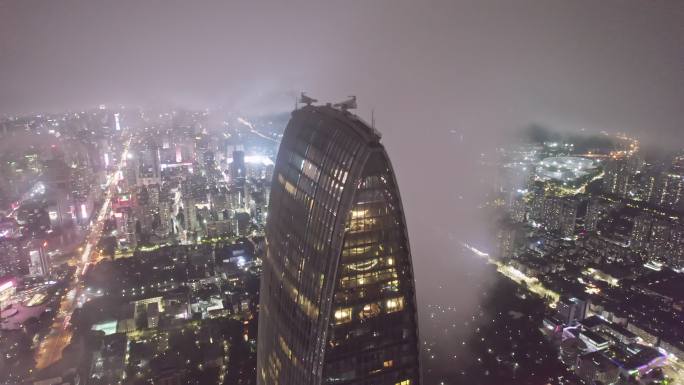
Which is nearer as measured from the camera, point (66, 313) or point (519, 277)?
point (66, 313)

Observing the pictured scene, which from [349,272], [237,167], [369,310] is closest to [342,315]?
[369,310]

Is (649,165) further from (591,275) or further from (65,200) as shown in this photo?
(65,200)

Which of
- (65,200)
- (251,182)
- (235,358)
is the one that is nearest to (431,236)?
(235,358)

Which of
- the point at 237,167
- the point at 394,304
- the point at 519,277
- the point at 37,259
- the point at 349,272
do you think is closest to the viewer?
the point at 349,272

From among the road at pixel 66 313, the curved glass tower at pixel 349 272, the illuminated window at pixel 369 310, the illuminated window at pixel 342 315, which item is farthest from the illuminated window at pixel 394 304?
the road at pixel 66 313

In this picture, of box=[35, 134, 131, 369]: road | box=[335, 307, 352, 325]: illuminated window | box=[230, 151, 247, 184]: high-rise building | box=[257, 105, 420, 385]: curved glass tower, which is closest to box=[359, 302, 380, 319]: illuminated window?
box=[257, 105, 420, 385]: curved glass tower

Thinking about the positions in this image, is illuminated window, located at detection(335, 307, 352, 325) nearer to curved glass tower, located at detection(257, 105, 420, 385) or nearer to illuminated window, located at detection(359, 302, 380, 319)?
curved glass tower, located at detection(257, 105, 420, 385)

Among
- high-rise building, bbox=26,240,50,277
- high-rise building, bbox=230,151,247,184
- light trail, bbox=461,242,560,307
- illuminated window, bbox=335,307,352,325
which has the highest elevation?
illuminated window, bbox=335,307,352,325

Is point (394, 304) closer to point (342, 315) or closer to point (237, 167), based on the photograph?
point (342, 315)
